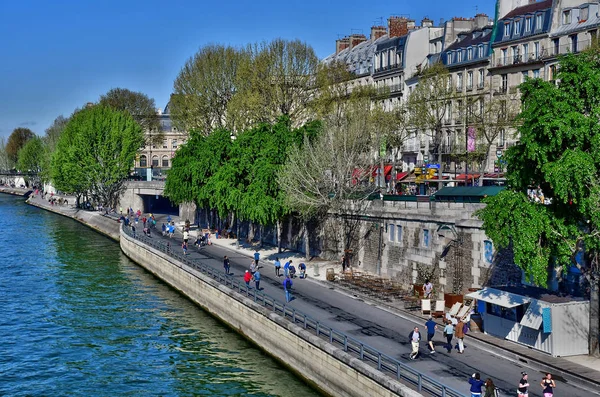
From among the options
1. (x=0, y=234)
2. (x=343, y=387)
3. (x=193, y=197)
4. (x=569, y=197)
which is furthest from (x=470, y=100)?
(x=0, y=234)

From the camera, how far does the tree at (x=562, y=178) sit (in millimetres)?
28531

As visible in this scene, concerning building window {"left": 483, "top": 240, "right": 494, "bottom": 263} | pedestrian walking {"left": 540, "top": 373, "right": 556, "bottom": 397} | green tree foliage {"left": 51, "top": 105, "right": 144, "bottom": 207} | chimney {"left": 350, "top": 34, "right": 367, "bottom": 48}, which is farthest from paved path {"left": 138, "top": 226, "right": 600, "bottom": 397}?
green tree foliage {"left": 51, "top": 105, "right": 144, "bottom": 207}

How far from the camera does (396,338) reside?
110 ft

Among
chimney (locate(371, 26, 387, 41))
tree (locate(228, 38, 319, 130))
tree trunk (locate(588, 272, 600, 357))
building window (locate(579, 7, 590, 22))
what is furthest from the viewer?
chimney (locate(371, 26, 387, 41))

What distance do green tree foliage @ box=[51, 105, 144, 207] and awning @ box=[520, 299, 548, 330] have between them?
8944cm

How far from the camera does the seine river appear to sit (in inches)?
1356

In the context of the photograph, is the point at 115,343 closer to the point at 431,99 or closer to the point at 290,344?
the point at 290,344

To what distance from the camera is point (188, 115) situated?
90.9 m

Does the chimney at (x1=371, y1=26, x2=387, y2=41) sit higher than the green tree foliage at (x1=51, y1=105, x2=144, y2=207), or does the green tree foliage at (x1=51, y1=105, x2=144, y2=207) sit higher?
the chimney at (x1=371, y1=26, x2=387, y2=41)

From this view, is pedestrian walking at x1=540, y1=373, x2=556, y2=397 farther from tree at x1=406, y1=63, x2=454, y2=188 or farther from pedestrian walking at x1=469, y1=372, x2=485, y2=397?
tree at x1=406, y1=63, x2=454, y2=188

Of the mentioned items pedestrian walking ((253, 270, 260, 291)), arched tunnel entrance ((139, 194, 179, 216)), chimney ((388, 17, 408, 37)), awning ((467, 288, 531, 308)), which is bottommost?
pedestrian walking ((253, 270, 260, 291))

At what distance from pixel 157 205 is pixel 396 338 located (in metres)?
93.9

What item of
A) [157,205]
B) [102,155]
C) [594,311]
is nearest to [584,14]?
[594,311]

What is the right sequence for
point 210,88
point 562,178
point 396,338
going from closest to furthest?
point 562,178, point 396,338, point 210,88
